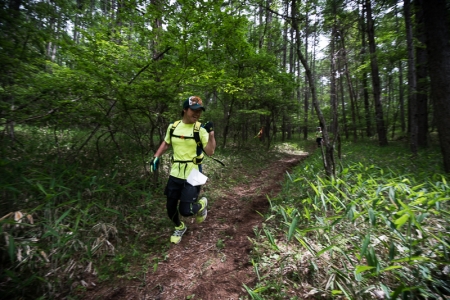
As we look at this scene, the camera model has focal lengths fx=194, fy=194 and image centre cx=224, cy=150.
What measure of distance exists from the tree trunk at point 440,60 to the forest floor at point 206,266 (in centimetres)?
429

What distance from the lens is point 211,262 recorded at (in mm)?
2551

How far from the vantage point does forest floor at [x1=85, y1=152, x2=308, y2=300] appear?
2080mm

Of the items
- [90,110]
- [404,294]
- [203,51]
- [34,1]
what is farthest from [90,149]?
[404,294]

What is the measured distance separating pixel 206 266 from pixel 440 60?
20.0ft

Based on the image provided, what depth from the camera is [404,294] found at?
1.57 meters

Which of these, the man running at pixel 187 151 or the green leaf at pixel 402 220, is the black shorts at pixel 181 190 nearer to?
the man running at pixel 187 151

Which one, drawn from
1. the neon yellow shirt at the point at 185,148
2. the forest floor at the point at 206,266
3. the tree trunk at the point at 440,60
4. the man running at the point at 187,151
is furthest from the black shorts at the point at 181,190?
the tree trunk at the point at 440,60

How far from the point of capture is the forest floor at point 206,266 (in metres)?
2.08

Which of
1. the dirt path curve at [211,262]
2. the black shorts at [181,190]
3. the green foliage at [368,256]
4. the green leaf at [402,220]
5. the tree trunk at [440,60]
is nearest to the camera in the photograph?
the green foliage at [368,256]

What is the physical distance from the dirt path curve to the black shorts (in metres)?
0.72

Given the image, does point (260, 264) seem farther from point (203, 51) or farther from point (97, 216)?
point (203, 51)

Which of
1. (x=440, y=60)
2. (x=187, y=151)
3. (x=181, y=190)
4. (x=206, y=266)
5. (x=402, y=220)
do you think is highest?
(x=440, y=60)

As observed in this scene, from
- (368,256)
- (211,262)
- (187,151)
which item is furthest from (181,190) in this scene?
(368,256)

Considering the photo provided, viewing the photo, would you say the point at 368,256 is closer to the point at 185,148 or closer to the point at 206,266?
the point at 206,266
